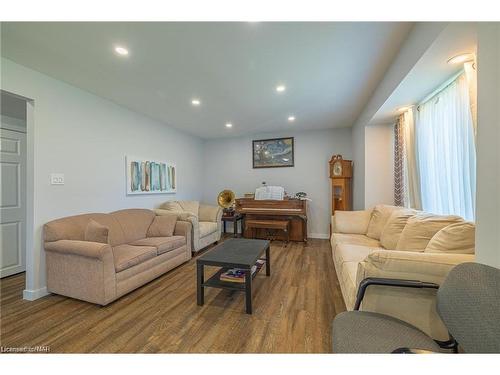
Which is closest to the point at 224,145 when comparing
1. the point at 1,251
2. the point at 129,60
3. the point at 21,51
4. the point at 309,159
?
the point at 309,159

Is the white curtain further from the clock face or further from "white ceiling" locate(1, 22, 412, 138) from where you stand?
the clock face

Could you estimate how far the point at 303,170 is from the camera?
187 inches

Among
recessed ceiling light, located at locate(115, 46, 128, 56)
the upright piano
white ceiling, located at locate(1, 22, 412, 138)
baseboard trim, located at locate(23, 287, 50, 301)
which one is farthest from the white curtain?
baseboard trim, located at locate(23, 287, 50, 301)

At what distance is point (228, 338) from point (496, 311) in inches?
60.0

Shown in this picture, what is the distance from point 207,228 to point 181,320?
2152 millimetres

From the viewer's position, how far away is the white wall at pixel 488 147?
94 cm

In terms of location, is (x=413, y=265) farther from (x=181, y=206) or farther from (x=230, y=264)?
(x=181, y=206)

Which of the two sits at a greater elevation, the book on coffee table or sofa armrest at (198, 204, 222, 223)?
sofa armrest at (198, 204, 222, 223)

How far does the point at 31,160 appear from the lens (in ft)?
7.12

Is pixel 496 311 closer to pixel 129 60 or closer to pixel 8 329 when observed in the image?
pixel 129 60

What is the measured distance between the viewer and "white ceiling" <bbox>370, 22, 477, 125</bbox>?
1.31 metres

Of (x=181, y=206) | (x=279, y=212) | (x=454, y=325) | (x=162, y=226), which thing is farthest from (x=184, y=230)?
(x=454, y=325)

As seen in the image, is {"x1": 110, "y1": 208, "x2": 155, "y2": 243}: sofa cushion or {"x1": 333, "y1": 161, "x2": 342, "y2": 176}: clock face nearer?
{"x1": 110, "y1": 208, "x2": 155, "y2": 243}: sofa cushion

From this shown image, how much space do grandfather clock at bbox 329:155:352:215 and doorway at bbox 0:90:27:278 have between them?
5.04m
